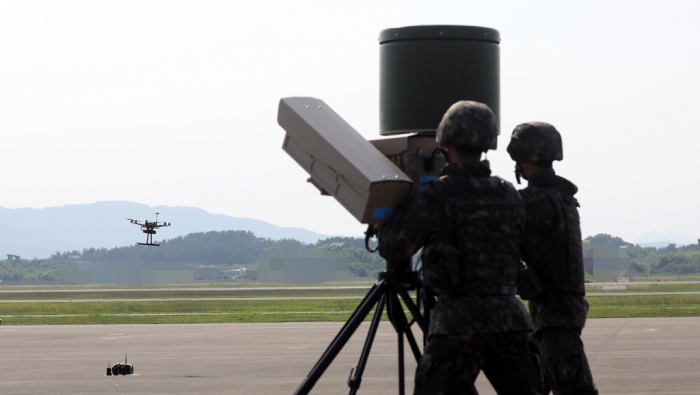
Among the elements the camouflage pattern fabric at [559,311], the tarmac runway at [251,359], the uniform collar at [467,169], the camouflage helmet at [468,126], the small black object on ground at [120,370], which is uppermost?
the camouflage helmet at [468,126]

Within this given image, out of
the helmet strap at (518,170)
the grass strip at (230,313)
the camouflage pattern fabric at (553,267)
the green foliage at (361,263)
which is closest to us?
the camouflage pattern fabric at (553,267)

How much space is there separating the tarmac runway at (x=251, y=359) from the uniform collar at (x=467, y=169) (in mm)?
Result: 6185

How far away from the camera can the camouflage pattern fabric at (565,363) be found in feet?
15.3

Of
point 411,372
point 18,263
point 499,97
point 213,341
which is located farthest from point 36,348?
point 18,263

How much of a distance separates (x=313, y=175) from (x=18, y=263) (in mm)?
176688

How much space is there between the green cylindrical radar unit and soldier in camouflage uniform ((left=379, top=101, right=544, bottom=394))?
0.99 ft

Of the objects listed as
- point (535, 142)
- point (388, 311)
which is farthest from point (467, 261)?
point (535, 142)

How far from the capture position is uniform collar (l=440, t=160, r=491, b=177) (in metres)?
4.00

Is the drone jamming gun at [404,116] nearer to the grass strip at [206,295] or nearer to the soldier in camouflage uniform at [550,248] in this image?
the soldier in camouflage uniform at [550,248]

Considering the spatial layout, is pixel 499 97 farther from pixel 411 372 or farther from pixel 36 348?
pixel 36 348

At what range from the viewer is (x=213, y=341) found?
1739 cm

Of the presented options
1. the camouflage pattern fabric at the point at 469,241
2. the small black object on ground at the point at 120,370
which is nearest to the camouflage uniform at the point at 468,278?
the camouflage pattern fabric at the point at 469,241

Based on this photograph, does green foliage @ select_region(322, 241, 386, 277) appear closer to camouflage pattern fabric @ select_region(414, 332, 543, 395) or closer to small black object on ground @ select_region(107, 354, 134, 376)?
small black object on ground @ select_region(107, 354, 134, 376)

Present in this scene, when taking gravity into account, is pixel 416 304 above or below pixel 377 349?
above
